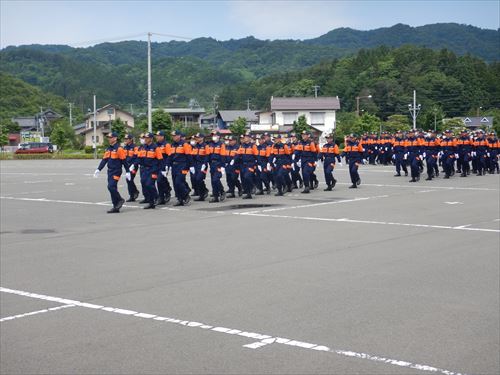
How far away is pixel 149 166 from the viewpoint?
20.0 meters

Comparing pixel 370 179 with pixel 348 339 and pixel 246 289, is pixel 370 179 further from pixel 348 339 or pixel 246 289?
pixel 348 339

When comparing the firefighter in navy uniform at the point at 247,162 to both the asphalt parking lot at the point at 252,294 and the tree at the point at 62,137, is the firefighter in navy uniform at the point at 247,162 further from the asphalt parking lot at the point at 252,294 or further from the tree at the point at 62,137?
the tree at the point at 62,137

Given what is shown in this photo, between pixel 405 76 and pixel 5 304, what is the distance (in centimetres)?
10757

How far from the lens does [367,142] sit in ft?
148

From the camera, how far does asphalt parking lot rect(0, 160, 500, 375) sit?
625cm

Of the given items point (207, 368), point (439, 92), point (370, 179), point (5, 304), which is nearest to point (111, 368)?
point (207, 368)

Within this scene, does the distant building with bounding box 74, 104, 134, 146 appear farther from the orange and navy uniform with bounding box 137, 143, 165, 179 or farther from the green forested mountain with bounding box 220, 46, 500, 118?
the orange and navy uniform with bounding box 137, 143, 165, 179

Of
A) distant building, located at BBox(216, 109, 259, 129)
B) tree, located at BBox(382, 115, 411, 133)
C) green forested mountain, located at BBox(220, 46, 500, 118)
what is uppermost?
green forested mountain, located at BBox(220, 46, 500, 118)

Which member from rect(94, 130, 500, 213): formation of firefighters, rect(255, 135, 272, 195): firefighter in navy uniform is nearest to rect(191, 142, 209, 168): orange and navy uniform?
rect(94, 130, 500, 213): formation of firefighters

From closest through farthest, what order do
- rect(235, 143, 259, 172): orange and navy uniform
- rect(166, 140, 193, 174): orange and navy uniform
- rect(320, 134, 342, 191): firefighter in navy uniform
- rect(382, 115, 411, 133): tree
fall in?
rect(166, 140, 193, 174): orange and navy uniform, rect(235, 143, 259, 172): orange and navy uniform, rect(320, 134, 342, 191): firefighter in navy uniform, rect(382, 115, 411, 133): tree

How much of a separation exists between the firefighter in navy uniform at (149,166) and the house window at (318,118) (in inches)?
3157

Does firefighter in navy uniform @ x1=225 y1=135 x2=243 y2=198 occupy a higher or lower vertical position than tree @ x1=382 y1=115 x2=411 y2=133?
lower

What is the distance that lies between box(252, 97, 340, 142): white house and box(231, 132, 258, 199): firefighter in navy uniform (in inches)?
2972

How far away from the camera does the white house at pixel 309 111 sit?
9838cm
